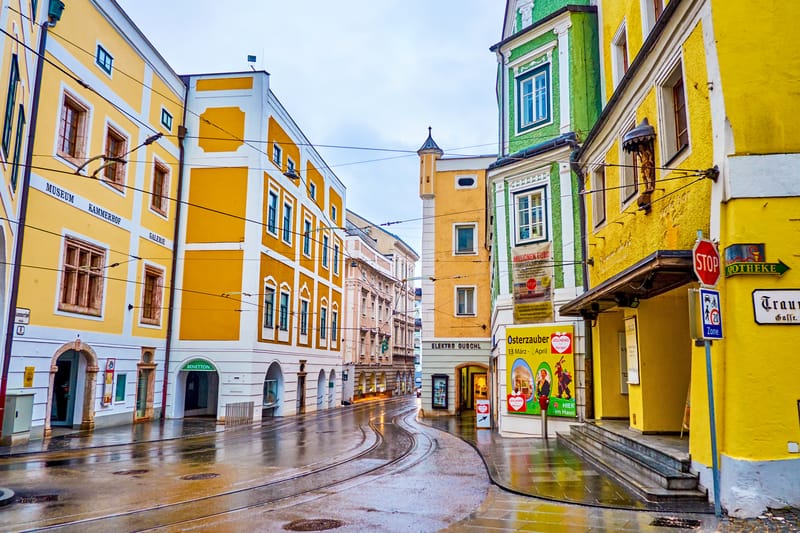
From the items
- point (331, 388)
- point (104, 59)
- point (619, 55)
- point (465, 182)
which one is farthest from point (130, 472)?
point (331, 388)

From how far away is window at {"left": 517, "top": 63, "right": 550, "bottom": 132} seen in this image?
1769 centimetres

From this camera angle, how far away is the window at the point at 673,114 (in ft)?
33.1

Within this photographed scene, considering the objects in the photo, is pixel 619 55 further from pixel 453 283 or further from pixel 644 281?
pixel 453 283

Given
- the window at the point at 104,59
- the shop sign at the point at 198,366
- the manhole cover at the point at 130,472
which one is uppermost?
the window at the point at 104,59

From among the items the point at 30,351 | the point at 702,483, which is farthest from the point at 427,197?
the point at 702,483

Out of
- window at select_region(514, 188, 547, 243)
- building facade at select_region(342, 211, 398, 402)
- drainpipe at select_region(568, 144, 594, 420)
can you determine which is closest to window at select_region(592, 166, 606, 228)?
drainpipe at select_region(568, 144, 594, 420)

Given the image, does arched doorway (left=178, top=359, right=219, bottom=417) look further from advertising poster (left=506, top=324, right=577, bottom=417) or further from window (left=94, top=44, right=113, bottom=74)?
advertising poster (left=506, top=324, right=577, bottom=417)

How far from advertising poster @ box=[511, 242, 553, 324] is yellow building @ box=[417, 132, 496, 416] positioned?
13078 mm

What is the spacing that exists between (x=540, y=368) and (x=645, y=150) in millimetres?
7776

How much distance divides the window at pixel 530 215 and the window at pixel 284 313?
15.5 metres

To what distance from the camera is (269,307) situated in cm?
2800

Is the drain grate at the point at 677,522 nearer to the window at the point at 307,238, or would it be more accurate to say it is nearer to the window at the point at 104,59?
the window at the point at 104,59

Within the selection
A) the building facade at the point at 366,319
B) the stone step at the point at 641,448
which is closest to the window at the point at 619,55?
the stone step at the point at 641,448

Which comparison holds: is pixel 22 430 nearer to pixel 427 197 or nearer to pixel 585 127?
pixel 585 127
